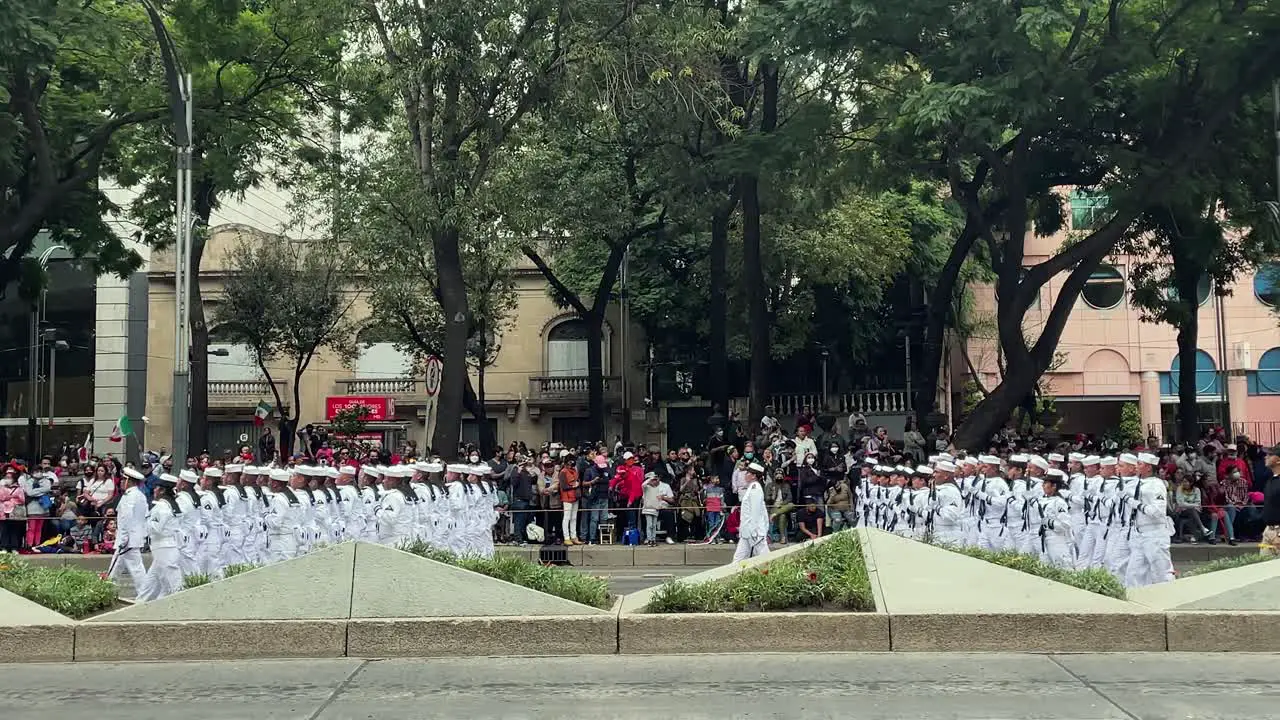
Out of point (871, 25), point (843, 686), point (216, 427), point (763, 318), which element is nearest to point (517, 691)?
point (843, 686)

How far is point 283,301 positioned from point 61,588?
2733 cm

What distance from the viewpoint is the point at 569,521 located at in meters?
21.0

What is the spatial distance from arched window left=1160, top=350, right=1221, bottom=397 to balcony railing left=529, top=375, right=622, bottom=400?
19.8 m

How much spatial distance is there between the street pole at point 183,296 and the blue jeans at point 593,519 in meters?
6.28

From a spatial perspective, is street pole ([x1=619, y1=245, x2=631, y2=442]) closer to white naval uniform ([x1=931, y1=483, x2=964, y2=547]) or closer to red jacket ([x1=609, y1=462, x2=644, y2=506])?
red jacket ([x1=609, y1=462, x2=644, y2=506])

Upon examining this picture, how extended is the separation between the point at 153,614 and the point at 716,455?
549 inches

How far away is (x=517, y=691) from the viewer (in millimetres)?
8805

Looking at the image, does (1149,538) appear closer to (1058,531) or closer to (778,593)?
(1058,531)

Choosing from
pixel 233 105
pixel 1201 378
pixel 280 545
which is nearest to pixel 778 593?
pixel 280 545

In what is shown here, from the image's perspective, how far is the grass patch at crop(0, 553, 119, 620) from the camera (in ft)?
35.4

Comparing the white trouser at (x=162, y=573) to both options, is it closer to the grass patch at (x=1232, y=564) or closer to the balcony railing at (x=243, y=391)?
the grass patch at (x=1232, y=564)

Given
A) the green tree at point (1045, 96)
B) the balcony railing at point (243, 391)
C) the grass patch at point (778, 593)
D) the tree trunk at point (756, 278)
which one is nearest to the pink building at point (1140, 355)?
the tree trunk at point (756, 278)

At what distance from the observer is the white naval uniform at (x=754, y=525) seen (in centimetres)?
1753

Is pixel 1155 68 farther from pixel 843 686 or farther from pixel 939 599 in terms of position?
pixel 843 686
